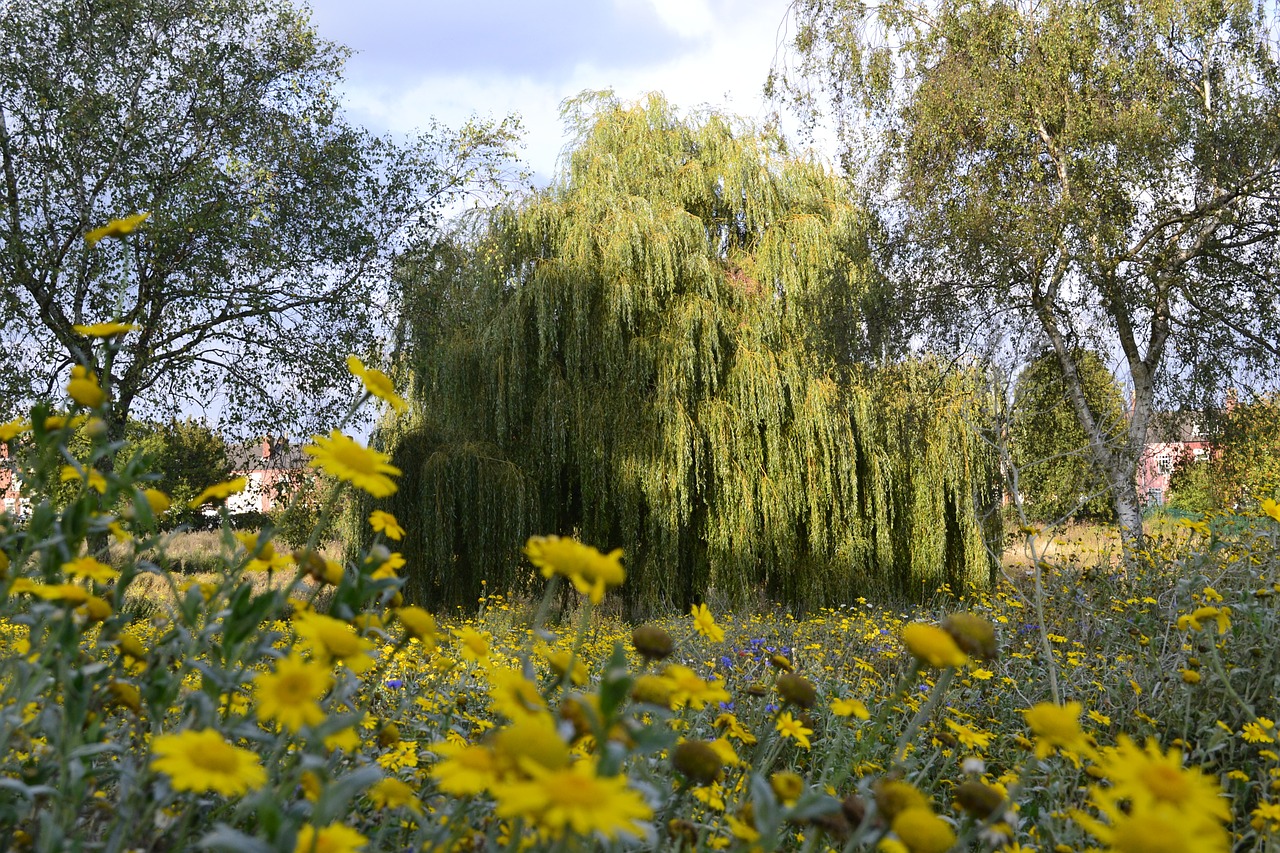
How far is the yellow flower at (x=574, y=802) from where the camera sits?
0.63 metres

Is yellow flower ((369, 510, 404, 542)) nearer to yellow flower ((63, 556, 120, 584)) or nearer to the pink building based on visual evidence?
yellow flower ((63, 556, 120, 584))

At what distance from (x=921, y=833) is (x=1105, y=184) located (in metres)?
8.47

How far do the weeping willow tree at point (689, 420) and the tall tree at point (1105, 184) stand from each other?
0.95 metres

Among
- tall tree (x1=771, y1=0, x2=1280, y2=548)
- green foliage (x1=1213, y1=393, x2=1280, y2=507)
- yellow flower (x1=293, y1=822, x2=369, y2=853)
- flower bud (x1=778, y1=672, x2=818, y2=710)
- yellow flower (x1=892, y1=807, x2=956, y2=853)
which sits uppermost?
tall tree (x1=771, y1=0, x2=1280, y2=548)

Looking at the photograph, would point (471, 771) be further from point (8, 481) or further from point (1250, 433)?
point (1250, 433)

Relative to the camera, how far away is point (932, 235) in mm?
8367

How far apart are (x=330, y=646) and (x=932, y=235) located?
838 cm

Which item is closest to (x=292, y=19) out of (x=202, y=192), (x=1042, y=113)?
(x=202, y=192)

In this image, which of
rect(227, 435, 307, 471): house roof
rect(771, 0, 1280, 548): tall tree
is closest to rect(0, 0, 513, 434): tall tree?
rect(227, 435, 307, 471): house roof

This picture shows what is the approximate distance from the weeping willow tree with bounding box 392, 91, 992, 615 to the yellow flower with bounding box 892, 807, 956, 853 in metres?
7.05

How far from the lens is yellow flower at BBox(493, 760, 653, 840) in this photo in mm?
626

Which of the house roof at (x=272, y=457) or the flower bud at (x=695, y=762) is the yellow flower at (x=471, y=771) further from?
the house roof at (x=272, y=457)

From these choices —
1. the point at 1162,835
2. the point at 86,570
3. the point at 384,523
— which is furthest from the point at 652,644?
the point at 86,570

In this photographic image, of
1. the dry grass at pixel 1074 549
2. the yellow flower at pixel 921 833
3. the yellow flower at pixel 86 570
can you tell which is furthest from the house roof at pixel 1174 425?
the yellow flower at pixel 86 570
